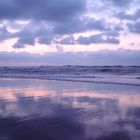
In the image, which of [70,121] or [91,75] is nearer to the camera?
[70,121]

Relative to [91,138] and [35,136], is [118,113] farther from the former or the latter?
[35,136]

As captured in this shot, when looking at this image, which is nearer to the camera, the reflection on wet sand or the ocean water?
the reflection on wet sand

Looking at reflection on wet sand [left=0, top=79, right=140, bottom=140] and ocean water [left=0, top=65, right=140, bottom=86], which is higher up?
ocean water [left=0, top=65, right=140, bottom=86]

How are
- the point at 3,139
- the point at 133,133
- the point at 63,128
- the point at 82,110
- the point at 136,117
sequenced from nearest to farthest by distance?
the point at 3,139 < the point at 133,133 < the point at 63,128 < the point at 136,117 < the point at 82,110

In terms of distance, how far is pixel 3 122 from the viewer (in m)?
7.92

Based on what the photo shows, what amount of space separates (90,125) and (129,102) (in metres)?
4.86

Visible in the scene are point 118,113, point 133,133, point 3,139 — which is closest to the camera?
point 3,139

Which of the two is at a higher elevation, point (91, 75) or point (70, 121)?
point (91, 75)

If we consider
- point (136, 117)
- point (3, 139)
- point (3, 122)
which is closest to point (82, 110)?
point (136, 117)

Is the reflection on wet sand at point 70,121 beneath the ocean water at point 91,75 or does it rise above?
beneath

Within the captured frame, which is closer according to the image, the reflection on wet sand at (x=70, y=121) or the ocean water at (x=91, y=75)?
the reflection on wet sand at (x=70, y=121)

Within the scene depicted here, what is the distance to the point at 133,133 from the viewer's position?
677cm

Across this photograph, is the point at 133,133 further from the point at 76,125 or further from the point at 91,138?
the point at 76,125

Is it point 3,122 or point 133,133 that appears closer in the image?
point 133,133
